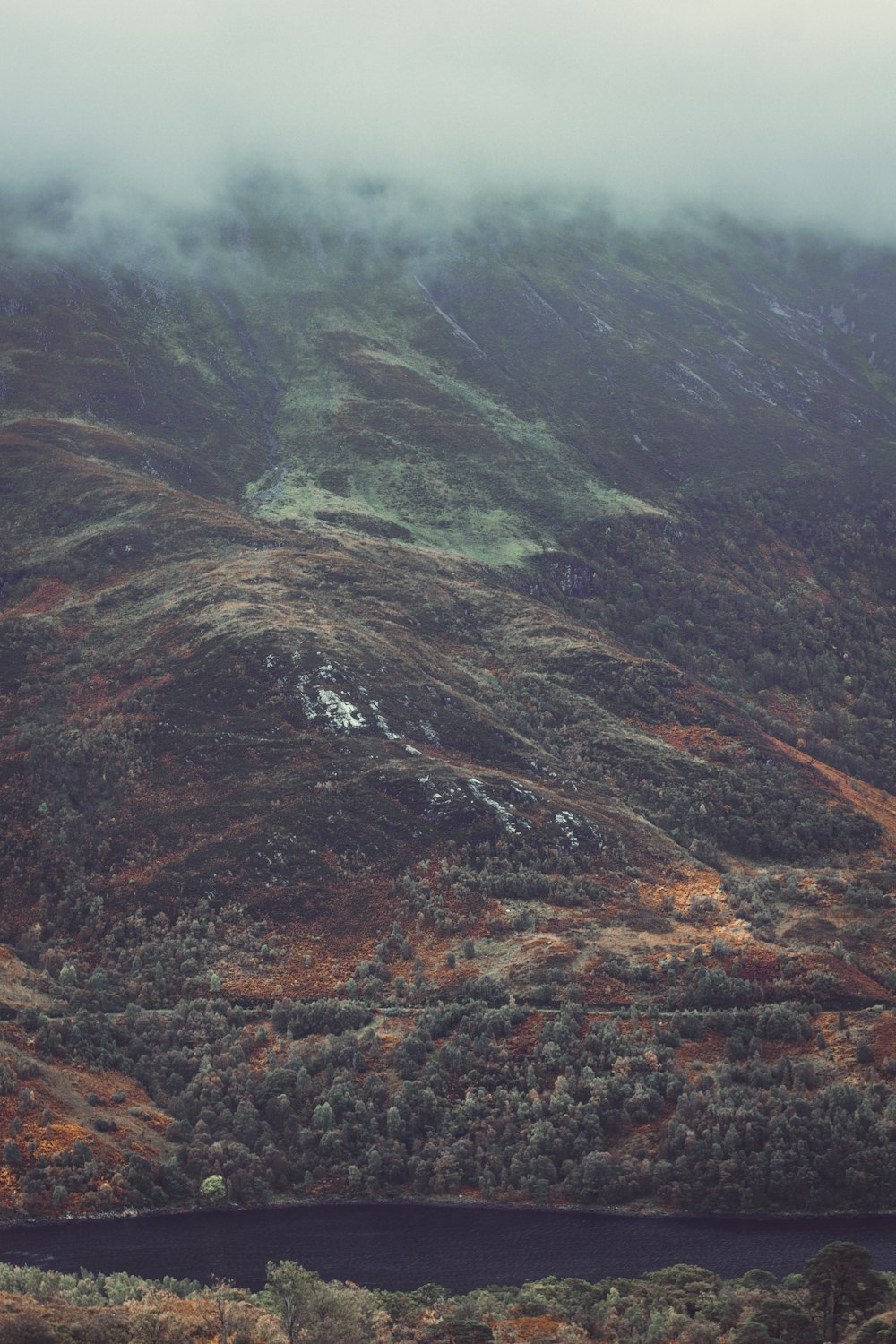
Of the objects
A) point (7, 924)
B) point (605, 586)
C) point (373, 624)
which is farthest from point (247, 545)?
point (7, 924)

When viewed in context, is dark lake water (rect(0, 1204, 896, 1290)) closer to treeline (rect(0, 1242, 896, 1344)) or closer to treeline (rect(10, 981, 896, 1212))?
treeline (rect(10, 981, 896, 1212))

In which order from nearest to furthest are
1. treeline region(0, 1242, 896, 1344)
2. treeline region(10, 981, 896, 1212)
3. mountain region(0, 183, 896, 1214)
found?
treeline region(0, 1242, 896, 1344)
treeline region(10, 981, 896, 1212)
mountain region(0, 183, 896, 1214)

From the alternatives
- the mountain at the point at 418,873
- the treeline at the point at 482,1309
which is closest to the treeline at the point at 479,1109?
the mountain at the point at 418,873

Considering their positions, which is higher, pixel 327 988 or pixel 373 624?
pixel 373 624

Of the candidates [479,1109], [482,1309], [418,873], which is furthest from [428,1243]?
[418,873]

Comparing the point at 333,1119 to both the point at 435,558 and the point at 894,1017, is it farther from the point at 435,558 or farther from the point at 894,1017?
the point at 435,558

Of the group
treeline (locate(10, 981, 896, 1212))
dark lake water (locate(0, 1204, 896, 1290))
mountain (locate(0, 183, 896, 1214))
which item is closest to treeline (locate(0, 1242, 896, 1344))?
dark lake water (locate(0, 1204, 896, 1290))

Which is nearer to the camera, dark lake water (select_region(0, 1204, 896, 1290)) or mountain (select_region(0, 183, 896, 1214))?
dark lake water (select_region(0, 1204, 896, 1290))

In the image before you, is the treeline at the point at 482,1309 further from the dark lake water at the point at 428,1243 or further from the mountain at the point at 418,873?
the mountain at the point at 418,873

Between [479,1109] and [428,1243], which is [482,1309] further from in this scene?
[479,1109]
